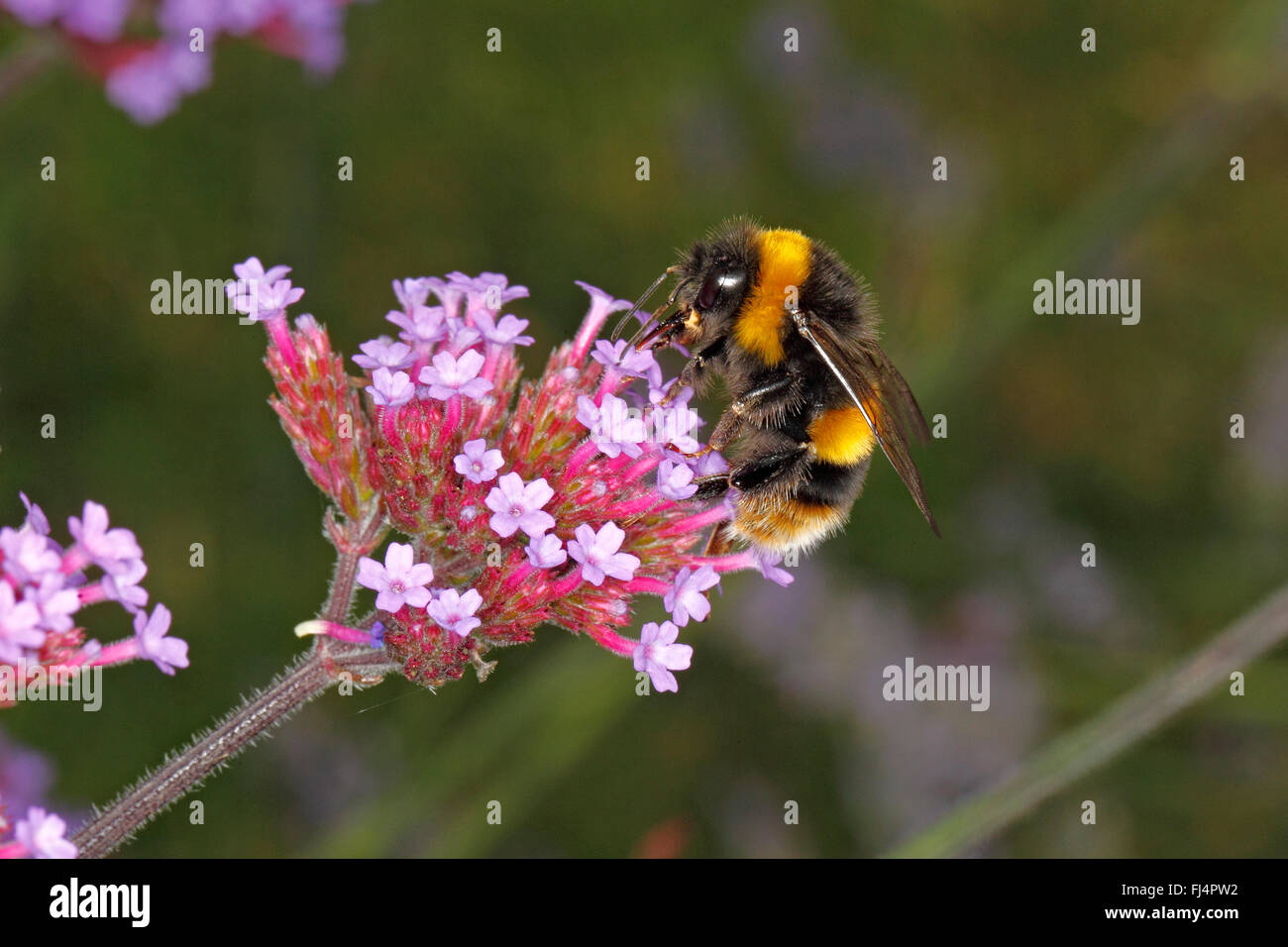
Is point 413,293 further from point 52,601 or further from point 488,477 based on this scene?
point 52,601

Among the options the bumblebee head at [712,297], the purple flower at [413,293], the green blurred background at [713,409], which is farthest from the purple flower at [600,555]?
the green blurred background at [713,409]

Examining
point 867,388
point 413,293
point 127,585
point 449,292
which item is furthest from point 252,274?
point 867,388

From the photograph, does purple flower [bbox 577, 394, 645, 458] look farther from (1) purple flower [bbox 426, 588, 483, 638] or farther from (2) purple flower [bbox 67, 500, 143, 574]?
(2) purple flower [bbox 67, 500, 143, 574]

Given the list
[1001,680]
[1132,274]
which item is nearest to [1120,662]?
[1001,680]

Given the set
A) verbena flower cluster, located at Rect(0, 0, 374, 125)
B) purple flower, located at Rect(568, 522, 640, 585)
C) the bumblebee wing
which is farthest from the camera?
verbena flower cluster, located at Rect(0, 0, 374, 125)

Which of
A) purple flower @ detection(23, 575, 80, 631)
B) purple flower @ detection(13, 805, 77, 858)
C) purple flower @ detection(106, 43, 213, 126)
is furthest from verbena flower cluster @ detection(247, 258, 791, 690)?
purple flower @ detection(106, 43, 213, 126)

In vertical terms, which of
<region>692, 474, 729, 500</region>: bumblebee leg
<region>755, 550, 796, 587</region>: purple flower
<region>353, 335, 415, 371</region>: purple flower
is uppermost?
<region>353, 335, 415, 371</region>: purple flower

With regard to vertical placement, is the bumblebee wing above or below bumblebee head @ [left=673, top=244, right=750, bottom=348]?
below
